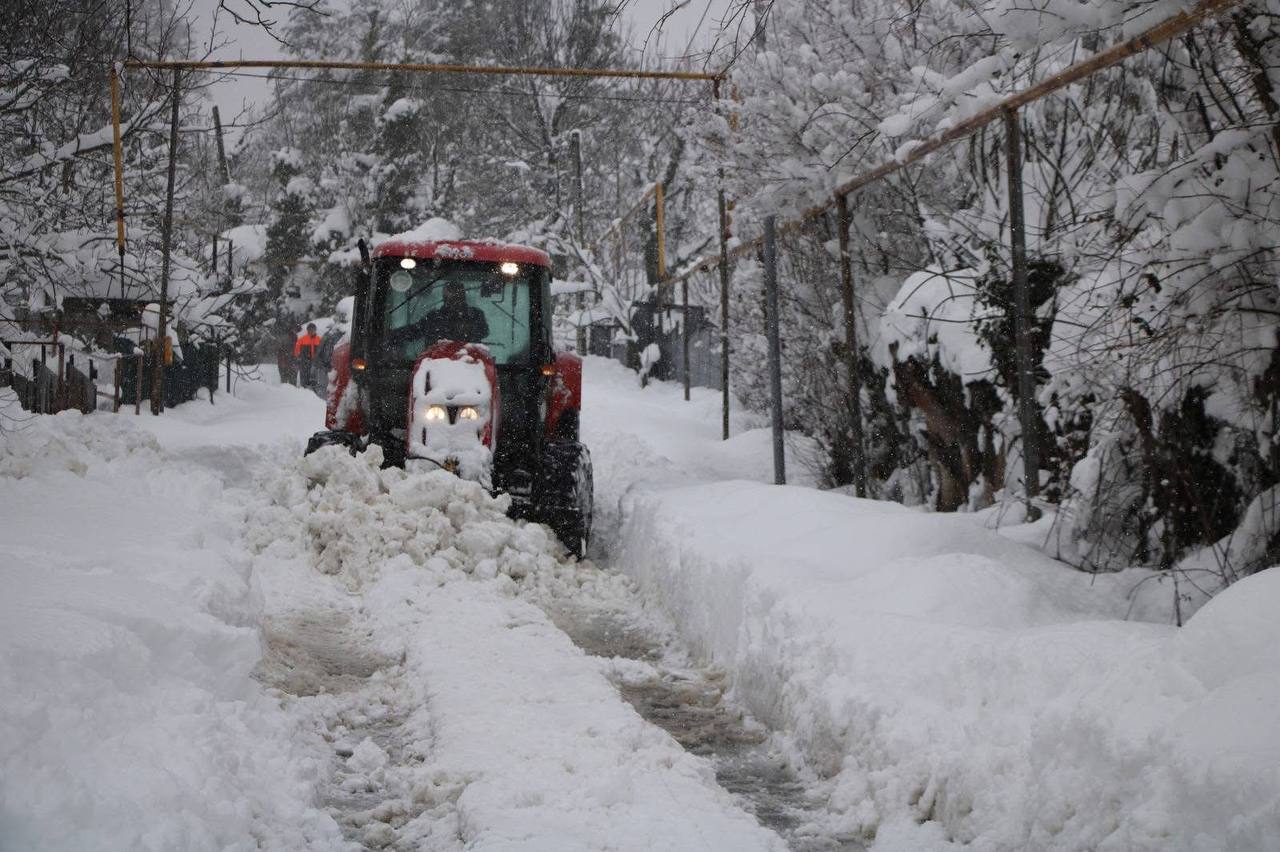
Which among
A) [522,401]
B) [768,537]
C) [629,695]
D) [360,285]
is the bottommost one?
[629,695]

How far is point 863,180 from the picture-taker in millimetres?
7812

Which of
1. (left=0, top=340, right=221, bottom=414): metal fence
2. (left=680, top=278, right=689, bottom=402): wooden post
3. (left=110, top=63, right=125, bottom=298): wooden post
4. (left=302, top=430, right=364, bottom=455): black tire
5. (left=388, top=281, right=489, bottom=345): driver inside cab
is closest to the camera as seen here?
(left=302, top=430, right=364, bottom=455): black tire

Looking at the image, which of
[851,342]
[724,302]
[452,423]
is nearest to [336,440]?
[452,423]

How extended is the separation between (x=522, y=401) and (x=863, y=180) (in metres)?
3.67

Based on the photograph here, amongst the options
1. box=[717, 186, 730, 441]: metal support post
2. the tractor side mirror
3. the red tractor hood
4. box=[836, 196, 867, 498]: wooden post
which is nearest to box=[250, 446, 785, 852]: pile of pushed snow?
the tractor side mirror

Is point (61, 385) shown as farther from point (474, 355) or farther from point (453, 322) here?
point (474, 355)

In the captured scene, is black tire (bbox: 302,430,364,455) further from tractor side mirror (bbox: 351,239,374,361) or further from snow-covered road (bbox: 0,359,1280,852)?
snow-covered road (bbox: 0,359,1280,852)

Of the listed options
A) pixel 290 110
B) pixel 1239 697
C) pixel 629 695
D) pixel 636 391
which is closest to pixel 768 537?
pixel 629 695

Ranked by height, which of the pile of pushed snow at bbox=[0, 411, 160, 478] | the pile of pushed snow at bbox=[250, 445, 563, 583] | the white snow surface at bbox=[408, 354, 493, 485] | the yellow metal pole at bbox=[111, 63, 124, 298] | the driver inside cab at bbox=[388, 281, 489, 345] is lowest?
the pile of pushed snow at bbox=[250, 445, 563, 583]

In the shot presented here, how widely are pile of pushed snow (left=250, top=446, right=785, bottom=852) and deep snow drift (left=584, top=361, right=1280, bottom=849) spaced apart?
0.57 meters

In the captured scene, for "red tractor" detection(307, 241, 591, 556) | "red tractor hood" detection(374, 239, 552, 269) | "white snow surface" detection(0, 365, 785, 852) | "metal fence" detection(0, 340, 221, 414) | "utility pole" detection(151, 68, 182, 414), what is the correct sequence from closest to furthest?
"white snow surface" detection(0, 365, 785, 852) < "red tractor" detection(307, 241, 591, 556) < "red tractor hood" detection(374, 239, 552, 269) < "metal fence" detection(0, 340, 221, 414) < "utility pole" detection(151, 68, 182, 414)

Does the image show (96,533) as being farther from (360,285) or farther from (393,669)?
(360,285)

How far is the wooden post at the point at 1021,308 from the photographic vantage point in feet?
19.4

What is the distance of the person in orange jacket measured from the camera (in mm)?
30391
